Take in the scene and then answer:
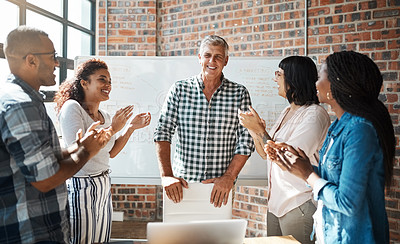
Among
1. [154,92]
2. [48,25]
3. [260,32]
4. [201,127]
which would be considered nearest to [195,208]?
[201,127]

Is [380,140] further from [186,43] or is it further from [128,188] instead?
[128,188]

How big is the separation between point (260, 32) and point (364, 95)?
96.0 inches

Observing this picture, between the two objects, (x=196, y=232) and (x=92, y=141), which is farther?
(x=92, y=141)

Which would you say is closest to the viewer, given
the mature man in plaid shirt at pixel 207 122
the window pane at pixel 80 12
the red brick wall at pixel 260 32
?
the mature man in plaid shirt at pixel 207 122

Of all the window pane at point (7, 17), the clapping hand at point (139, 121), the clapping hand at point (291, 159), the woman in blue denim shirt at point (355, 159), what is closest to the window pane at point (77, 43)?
the window pane at point (7, 17)

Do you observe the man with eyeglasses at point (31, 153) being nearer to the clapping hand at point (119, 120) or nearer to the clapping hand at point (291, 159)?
the clapping hand at point (119, 120)

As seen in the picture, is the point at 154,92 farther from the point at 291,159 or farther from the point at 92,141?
the point at 291,159

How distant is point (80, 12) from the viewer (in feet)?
13.3

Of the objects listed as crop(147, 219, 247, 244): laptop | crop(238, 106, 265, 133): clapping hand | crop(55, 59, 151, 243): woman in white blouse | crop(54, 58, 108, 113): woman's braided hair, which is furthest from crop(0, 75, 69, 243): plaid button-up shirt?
crop(238, 106, 265, 133): clapping hand

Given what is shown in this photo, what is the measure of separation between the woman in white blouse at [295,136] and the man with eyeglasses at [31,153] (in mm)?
1075

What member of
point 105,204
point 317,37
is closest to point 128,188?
point 105,204

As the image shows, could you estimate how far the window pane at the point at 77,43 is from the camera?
393cm

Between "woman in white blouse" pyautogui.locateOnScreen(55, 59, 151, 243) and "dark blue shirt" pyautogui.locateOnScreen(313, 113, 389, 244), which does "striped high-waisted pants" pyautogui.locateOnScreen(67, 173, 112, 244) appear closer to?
"woman in white blouse" pyautogui.locateOnScreen(55, 59, 151, 243)

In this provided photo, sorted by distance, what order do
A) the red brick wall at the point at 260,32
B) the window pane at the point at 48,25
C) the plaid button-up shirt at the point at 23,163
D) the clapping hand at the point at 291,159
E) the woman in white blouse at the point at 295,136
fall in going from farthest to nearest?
the window pane at the point at 48,25, the red brick wall at the point at 260,32, the woman in white blouse at the point at 295,136, the clapping hand at the point at 291,159, the plaid button-up shirt at the point at 23,163
